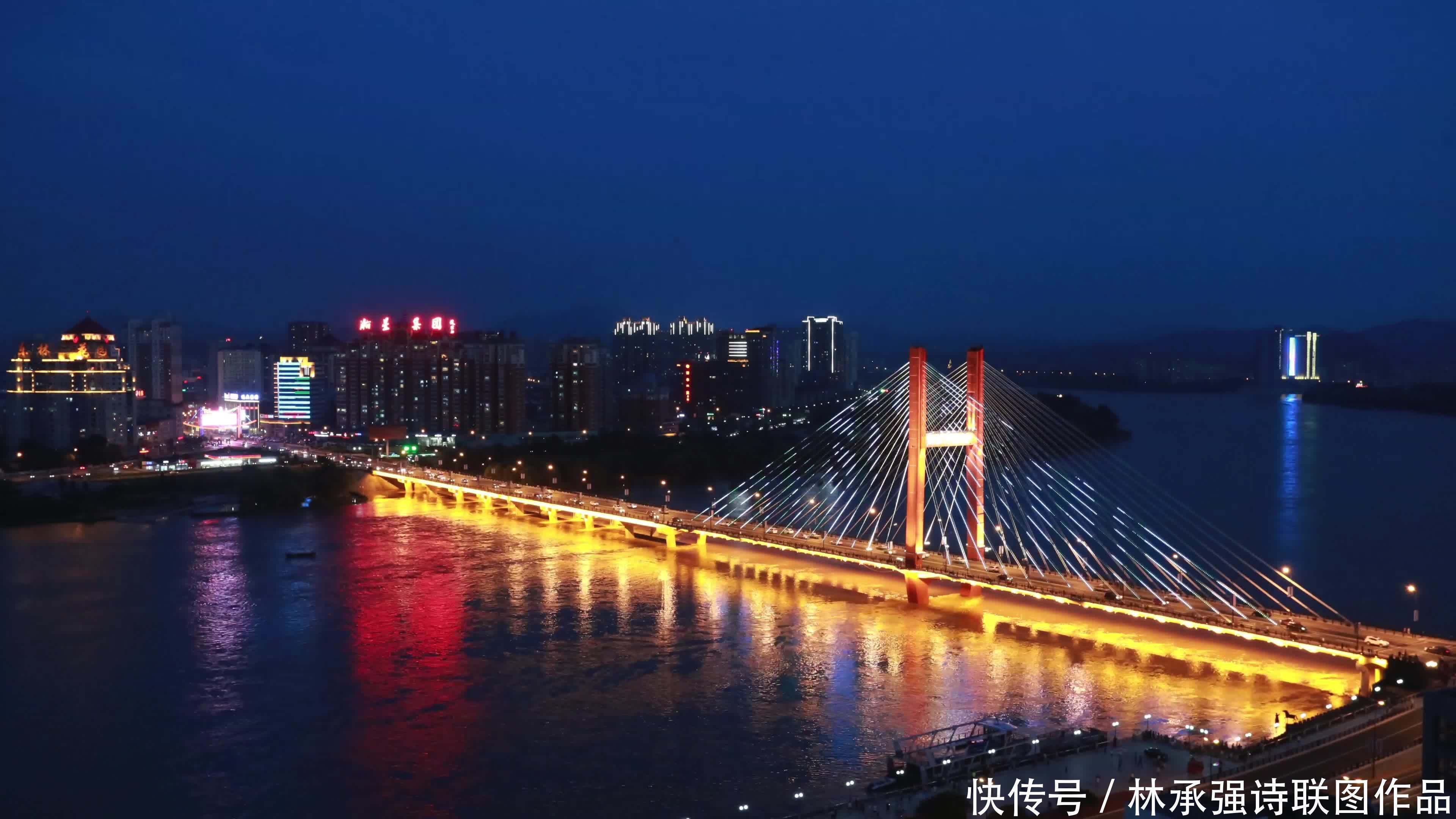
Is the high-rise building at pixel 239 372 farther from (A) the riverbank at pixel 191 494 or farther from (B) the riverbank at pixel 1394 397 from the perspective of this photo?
(B) the riverbank at pixel 1394 397

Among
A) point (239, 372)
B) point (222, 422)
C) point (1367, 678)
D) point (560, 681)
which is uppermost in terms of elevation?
point (239, 372)

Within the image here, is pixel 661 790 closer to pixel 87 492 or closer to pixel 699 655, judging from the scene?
pixel 699 655

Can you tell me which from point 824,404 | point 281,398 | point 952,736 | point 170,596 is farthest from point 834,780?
point 281,398

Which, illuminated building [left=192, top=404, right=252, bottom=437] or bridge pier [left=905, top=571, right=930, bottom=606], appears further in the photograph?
illuminated building [left=192, top=404, right=252, bottom=437]

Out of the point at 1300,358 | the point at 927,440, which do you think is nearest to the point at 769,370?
the point at 1300,358

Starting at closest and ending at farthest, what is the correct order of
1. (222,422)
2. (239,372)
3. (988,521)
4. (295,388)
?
(988,521) < (222,422) < (295,388) < (239,372)

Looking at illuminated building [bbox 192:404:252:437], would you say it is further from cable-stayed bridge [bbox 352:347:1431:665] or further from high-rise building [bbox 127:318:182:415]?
cable-stayed bridge [bbox 352:347:1431:665]

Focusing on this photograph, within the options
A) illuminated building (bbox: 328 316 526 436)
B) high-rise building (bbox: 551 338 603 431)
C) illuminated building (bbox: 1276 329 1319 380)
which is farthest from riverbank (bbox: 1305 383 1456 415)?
illuminated building (bbox: 328 316 526 436)

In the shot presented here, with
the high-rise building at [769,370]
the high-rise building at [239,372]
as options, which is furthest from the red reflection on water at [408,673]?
the high-rise building at [239,372]

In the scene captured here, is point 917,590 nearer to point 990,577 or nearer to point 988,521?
point 990,577
